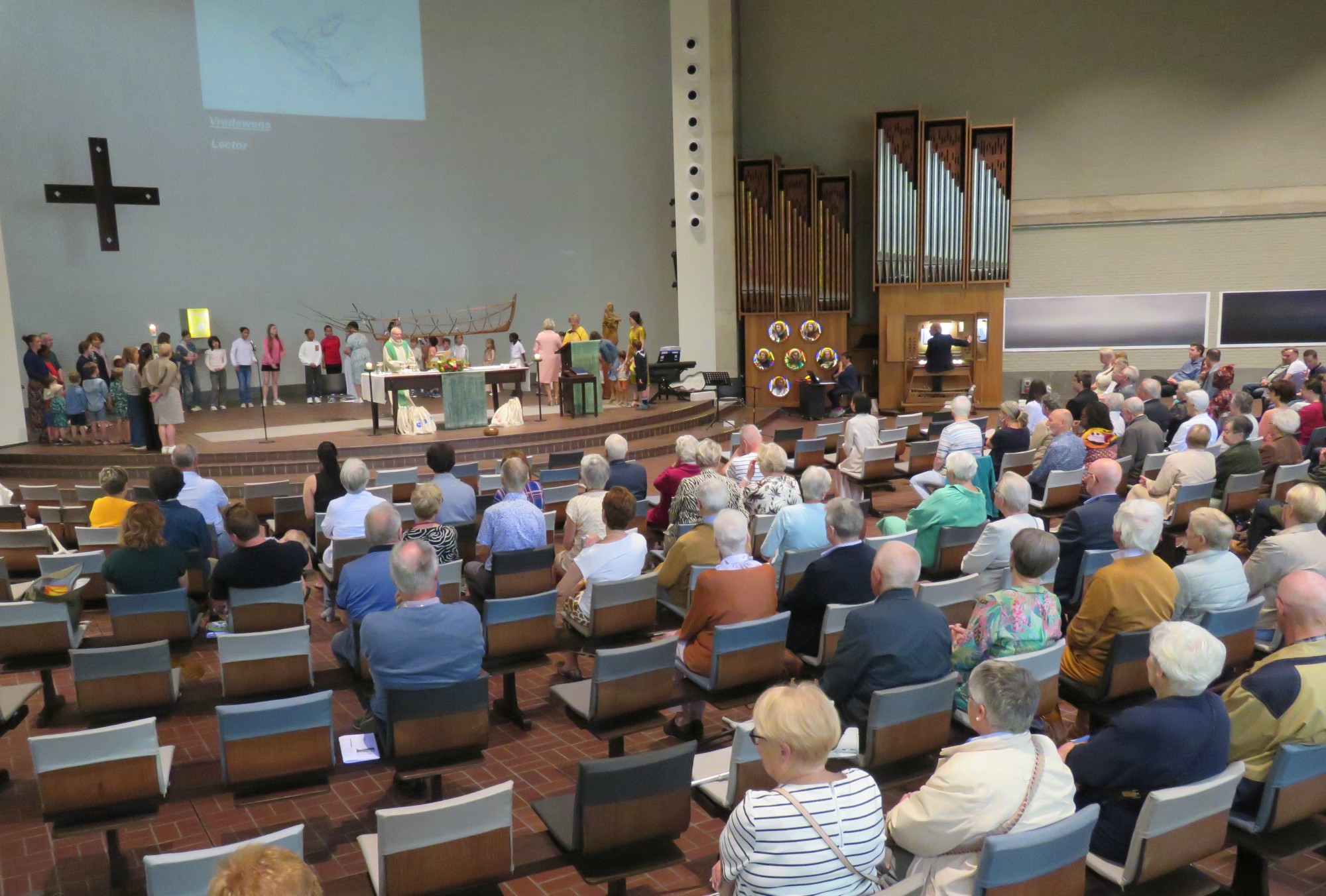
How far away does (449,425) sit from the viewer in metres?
12.2

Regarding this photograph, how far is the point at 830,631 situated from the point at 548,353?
1066 centimetres

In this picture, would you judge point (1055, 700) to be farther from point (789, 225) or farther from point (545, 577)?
point (789, 225)

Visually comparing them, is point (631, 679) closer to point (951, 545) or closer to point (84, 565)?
point (951, 545)

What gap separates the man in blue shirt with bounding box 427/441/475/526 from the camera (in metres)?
6.20

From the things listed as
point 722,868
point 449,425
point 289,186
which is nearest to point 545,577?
point 722,868

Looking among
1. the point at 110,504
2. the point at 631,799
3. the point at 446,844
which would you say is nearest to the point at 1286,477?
the point at 631,799

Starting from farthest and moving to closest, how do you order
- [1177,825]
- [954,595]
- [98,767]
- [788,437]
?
[788,437] → [954,595] → [98,767] → [1177,825]

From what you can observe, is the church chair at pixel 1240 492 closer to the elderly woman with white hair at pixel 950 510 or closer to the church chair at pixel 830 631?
the elderly woman with white hair at pixel 950 510

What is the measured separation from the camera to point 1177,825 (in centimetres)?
265

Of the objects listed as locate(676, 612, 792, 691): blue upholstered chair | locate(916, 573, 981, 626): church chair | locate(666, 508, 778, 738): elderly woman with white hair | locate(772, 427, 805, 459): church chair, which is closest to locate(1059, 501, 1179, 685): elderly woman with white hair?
locate(916, 573, 981, 626): church chair

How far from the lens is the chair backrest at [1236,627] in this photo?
399cm

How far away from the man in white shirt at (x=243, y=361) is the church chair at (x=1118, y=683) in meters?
14.2

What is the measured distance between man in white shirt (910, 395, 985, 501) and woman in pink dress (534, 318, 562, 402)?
713cm

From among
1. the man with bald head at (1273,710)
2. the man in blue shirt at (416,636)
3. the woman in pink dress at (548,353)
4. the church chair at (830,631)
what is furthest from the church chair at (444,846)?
the woman in pink dress at (548,353)
